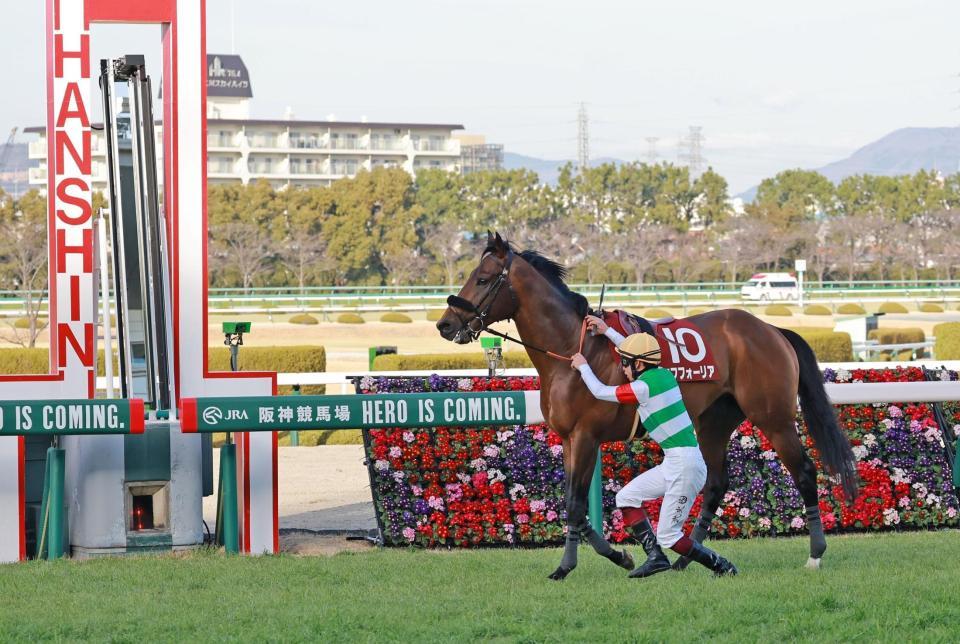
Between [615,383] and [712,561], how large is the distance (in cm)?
91

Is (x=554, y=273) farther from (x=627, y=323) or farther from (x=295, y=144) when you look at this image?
(x=295, y=144)

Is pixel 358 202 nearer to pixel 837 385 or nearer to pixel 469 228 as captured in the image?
pixel 469 228

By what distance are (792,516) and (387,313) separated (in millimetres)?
28673

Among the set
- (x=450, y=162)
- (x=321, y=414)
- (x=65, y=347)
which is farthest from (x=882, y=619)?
(x=450, y=162)

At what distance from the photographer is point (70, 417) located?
619 centimetres

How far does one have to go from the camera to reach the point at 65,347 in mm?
6684

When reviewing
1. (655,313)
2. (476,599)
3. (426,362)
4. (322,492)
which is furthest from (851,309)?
(476,599)

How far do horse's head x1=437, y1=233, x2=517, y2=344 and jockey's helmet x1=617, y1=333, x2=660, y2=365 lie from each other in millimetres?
619

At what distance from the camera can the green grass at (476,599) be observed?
4254 millimetres

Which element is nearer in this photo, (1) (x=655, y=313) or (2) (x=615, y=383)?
(2) (x=615, y=383)

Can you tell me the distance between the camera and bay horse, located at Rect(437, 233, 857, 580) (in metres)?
5.53

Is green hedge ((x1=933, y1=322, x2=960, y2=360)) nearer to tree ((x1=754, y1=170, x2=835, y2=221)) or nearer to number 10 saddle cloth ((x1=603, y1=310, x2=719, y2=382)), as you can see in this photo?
number 10 saddle cloth ((x1=603, y1=310, x2=719, y2=382))

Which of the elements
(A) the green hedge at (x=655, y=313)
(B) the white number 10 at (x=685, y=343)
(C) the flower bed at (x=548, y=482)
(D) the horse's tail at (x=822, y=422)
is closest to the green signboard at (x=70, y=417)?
(C) the flower bed at (x=548, y=482)

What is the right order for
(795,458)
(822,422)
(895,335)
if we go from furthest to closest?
(895,335) < (822,422) < (795,458)
